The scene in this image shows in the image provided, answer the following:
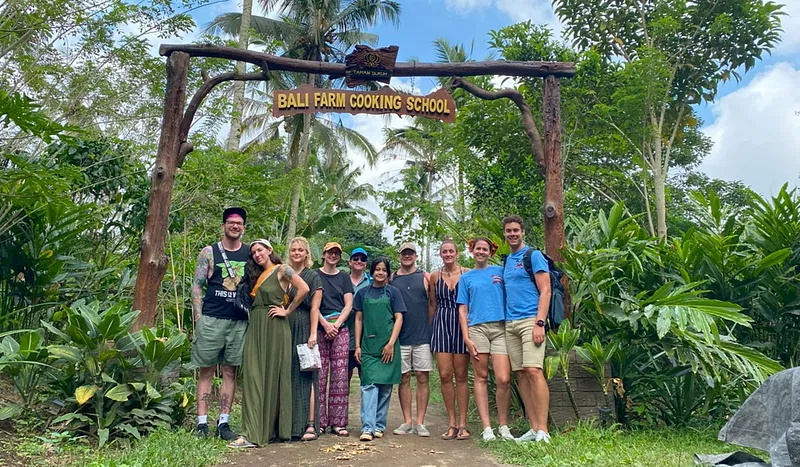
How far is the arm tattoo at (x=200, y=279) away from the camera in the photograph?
172 inches

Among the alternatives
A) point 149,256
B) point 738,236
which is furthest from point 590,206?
point 149,256

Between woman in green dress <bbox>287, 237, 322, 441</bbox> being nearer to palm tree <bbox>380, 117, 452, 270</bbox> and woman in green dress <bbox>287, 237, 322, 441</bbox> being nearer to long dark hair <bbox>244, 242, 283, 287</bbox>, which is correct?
long dark hair <bbox>244, 242, 283, 287</bbox>

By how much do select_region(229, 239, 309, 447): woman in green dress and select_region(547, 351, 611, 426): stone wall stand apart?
217 cm

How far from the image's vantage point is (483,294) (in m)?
4.57

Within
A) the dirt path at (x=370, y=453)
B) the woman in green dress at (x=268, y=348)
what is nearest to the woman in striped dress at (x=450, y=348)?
the dirt path at (x=370, y=453)

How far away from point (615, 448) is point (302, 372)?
91.7 inches

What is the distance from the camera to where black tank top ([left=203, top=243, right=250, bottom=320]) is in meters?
4.40

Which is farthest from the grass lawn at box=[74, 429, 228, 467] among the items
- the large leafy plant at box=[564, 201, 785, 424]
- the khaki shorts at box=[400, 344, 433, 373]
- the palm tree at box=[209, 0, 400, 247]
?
the palm tree at box=[209, 0, 400, 247]

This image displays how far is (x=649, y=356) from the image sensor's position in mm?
4867

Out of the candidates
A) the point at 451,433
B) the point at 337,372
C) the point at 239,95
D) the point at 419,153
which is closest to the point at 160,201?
the point at 337,372

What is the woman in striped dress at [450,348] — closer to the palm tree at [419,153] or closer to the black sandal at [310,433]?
the black sandal at [310,433]

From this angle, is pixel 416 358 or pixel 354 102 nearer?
pixel 416 358

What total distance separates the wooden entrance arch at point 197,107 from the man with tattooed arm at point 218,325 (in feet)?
3.44

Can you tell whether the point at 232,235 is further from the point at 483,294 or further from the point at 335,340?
the point at 483,294
